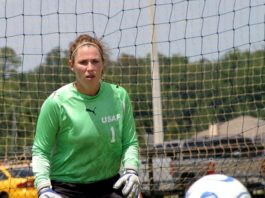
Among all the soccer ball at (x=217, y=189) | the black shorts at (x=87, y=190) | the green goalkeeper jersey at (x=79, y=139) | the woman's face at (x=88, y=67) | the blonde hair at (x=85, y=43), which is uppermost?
the blonde hair at (x=85, y=43)

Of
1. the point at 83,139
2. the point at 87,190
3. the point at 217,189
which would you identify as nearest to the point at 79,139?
the point at 83,139

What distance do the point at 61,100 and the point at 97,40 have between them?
1.42 ft

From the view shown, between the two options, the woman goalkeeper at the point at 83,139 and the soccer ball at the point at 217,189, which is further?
the woman goalkeeper at the point at 83,139

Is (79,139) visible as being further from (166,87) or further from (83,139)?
(166,87)

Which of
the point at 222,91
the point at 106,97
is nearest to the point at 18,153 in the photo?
the point at 222,91

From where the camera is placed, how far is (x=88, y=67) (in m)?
4.44

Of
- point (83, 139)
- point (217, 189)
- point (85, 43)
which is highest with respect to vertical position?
point (85, 43)

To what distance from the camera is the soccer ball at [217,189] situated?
138 inches

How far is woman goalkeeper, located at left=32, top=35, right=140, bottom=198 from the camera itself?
447 cm

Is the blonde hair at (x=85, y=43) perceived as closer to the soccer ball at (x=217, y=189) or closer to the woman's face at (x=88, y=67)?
the woman's face at (x=88, y=67)

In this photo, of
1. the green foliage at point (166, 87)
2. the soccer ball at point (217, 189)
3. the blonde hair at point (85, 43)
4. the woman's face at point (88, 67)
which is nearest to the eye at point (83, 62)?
the woman's face at point (88, 67)

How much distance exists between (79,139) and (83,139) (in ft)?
0.08

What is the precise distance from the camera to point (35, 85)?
32.2ft

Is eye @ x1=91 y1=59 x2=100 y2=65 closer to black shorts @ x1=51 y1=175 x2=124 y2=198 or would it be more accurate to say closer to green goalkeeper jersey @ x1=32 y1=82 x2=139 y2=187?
green goalkeeper jersey @ x1=32 y1=82 x2=139 y2=187
